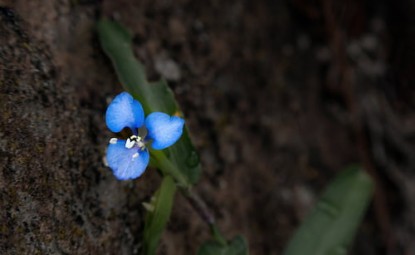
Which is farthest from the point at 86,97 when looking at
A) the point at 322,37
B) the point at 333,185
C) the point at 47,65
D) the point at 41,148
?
the point at 322,37

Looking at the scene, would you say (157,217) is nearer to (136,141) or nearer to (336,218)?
(136,141)

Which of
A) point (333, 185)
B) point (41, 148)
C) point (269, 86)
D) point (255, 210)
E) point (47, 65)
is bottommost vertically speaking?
Result: point (255, 210)

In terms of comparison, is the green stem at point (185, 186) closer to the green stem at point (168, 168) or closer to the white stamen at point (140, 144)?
the green stem at point (168, 168)

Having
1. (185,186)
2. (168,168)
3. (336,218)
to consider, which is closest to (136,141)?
(168,168)

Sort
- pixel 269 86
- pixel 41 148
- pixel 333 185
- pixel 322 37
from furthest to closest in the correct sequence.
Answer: pixel 322 37
pixel 269 86
pixel 333 185
pixel 41 148

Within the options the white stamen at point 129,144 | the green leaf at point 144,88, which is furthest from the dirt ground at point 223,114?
the white stamen at point 129,144

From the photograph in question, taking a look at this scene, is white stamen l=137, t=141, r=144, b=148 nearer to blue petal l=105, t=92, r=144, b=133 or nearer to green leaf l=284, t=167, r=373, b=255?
blue petal l=105, t=92, r=144, b=133

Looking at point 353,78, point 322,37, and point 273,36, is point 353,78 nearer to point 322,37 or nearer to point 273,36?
point 322,37

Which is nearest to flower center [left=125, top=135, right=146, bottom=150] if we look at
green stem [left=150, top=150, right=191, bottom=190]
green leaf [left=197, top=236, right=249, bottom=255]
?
green stem [left=150, top=150, right=191, bottom=190]
